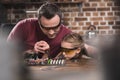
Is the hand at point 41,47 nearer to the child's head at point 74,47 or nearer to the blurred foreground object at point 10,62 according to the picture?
the child's head at point 74,47

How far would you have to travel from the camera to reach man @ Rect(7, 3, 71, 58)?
1.28m

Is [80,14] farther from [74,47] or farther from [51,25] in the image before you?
[74,47]

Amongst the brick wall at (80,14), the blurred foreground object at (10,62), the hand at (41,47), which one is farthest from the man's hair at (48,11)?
the brick wall at (80,14)

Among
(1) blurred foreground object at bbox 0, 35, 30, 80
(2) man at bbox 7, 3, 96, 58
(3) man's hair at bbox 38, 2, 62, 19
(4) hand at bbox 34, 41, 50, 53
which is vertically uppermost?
(1) blurred foreground object at bbox 0, 35, 30, 80

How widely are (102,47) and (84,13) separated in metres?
2.70

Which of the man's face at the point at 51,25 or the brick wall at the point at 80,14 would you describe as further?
the brick wall at the point at 80,14

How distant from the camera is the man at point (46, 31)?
128 centimetres

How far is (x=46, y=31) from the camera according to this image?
140cm

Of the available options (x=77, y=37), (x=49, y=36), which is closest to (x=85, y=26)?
(x=49, y=36)

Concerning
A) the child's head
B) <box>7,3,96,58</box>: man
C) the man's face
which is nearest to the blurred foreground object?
the child's head

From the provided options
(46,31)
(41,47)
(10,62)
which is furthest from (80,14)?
(10,62)

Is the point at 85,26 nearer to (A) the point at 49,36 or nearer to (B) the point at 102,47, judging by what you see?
(A) the point at 49,36

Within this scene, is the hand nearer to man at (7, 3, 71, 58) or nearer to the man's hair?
man at (7, 3, 71, 58)

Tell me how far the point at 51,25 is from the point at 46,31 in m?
0.04
